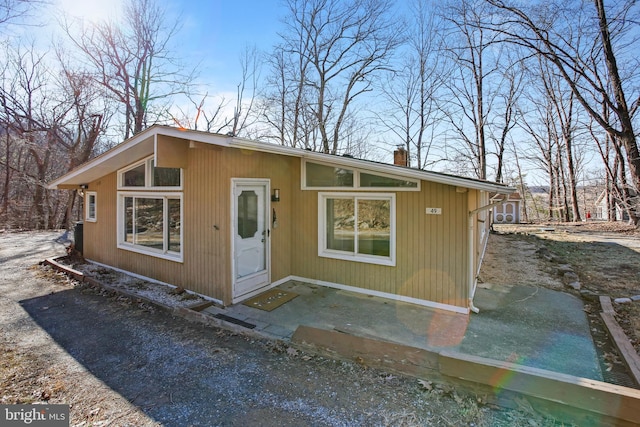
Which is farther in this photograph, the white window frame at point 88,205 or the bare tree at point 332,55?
the bare tree at point 332,55

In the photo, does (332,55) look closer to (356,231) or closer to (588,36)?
(588,36)

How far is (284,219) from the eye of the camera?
20.8 feet

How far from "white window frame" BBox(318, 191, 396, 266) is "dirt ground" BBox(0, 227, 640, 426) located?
2.28m

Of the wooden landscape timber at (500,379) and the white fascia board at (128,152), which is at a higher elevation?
the white fascia board at (128,152)

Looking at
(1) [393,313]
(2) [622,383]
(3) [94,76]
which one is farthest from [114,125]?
(2) [622,383]

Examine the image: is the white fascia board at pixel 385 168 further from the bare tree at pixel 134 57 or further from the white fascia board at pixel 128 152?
the bare tree at pixel 134 57

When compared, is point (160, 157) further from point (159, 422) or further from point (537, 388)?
point (537, 388)

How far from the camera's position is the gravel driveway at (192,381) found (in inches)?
111

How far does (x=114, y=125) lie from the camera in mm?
17359

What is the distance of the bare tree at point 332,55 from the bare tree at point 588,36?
22.6ft

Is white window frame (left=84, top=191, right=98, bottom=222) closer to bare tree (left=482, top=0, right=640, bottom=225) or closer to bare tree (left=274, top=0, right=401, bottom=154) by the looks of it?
bare tree (left=274, top=0, right=401, bottom=154)

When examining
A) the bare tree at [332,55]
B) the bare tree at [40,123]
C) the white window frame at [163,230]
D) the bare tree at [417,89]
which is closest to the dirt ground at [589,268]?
the white window frame at [163,230]
